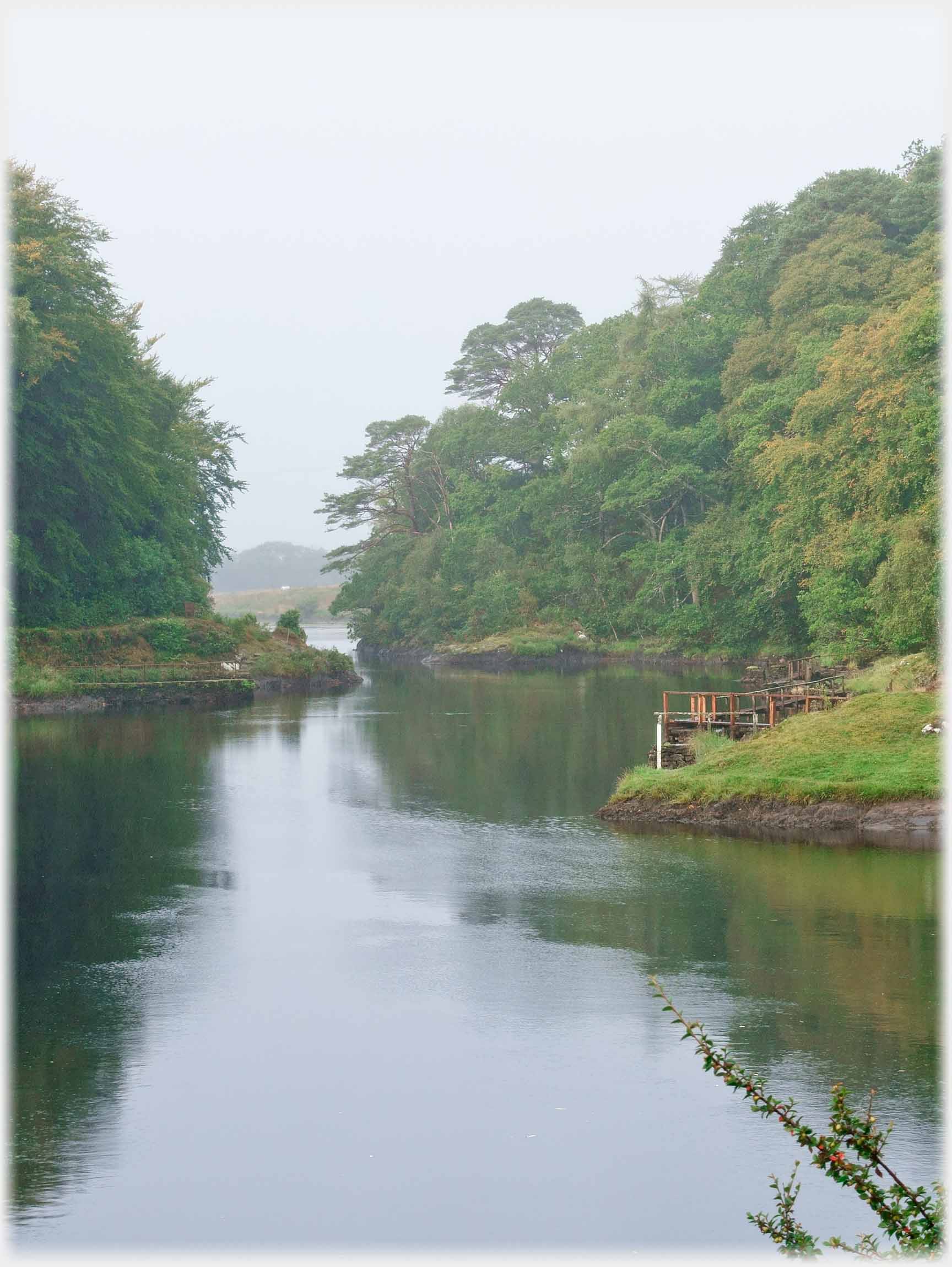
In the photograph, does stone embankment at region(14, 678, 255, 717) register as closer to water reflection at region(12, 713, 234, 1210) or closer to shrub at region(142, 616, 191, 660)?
shrub at region(142, 616, 191, 660)

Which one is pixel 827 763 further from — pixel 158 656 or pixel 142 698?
pixel 158 656

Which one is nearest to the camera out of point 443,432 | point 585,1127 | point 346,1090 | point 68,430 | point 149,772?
point 585,1127

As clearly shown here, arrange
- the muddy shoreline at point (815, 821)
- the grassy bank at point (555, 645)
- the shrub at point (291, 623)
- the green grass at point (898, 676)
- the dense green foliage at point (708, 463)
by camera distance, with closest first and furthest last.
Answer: the muddy shoreline at point (815, 821) < the green grass at point (898, 676) < the dense green foliage at point (708, 463) < the shrub at point (291, 623) < the grassy bank at point (555, 645)

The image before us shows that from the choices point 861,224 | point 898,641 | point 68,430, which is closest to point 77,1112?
point 898,641

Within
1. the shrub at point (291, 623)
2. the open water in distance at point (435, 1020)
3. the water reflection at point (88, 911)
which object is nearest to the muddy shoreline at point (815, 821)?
the open water in distance at point (435, 1020)

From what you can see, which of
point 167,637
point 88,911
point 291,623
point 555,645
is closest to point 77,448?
point 167,637

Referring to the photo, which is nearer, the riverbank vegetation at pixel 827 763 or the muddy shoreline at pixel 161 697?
the riverbank vegetation at pixel 827 763

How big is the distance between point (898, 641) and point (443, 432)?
2218 inches

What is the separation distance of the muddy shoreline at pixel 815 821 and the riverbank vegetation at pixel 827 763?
0.16m

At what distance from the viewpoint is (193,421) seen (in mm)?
78125

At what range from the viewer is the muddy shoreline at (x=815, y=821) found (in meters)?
22.7

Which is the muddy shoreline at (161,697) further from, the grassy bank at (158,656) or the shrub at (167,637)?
the shrub at (167,637)

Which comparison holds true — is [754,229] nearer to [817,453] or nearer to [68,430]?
[817,453]

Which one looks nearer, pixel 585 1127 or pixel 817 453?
pixel 585 1127
